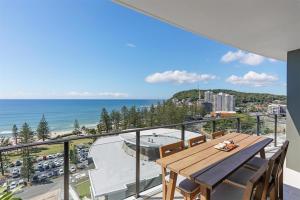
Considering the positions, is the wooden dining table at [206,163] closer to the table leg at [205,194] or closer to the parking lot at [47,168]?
the table leg at [205,194]

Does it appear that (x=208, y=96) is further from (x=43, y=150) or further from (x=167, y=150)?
(x=43, y=150)

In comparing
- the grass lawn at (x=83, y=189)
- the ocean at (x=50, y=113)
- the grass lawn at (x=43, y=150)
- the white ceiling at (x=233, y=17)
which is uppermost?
the white ceiling at (x=233, y=17)

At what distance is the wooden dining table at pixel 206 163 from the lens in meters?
1.77

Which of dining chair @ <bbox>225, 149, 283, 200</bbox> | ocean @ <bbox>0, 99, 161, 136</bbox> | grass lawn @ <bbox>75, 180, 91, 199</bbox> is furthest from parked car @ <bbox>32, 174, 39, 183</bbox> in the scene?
ocean @ <bbox>0, 99, 161, 136</bbox>

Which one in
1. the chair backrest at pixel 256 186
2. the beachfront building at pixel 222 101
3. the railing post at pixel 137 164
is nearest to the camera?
the chair backrest at pixel 256 186

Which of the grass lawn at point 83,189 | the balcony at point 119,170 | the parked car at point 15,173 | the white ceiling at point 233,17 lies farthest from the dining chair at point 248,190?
the parked car at point 15,173

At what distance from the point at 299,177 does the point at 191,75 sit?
39.5m

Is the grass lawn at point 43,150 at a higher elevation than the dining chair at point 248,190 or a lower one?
higher

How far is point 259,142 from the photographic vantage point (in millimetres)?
2986

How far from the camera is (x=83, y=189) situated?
8.24ft

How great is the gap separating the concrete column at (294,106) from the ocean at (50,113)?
72.8 ft

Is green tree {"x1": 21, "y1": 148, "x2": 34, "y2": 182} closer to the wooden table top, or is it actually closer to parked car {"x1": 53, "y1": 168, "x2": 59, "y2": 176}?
parked car {"x1": 53, "y1": 168, "x2": 59, "y2": 176}

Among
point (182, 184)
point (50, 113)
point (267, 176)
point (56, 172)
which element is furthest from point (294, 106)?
point (50, 113)

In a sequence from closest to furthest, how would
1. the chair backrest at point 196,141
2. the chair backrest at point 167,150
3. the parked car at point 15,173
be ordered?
1. the parked car at point 15,173
2. the chair backrest at point 167,150
3. the chair backrest at point 196,141
